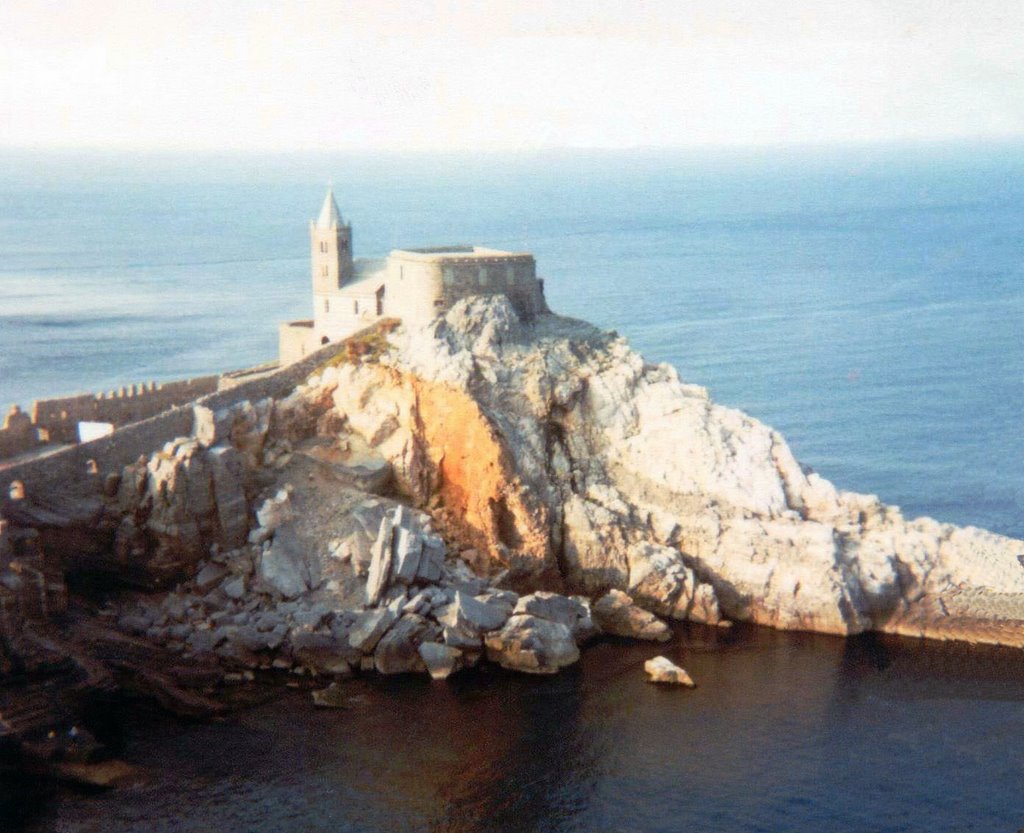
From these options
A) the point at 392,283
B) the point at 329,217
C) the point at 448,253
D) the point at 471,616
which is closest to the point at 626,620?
the point at 471,616

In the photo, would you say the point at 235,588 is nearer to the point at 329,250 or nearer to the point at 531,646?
the point at 531,646

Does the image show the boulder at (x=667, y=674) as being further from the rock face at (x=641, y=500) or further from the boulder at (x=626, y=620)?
the rock face at (x=641, y=500)

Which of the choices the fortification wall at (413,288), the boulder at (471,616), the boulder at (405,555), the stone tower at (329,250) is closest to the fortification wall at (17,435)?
the boulder at (405,555)

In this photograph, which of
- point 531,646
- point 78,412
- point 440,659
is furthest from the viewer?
point 78,412

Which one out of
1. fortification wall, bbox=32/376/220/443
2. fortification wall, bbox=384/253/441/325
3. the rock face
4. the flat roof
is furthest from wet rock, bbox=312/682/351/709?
the flat roof

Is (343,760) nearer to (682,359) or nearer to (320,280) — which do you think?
(320,280)

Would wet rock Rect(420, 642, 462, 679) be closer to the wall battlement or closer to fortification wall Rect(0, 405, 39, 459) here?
the wall battlement
